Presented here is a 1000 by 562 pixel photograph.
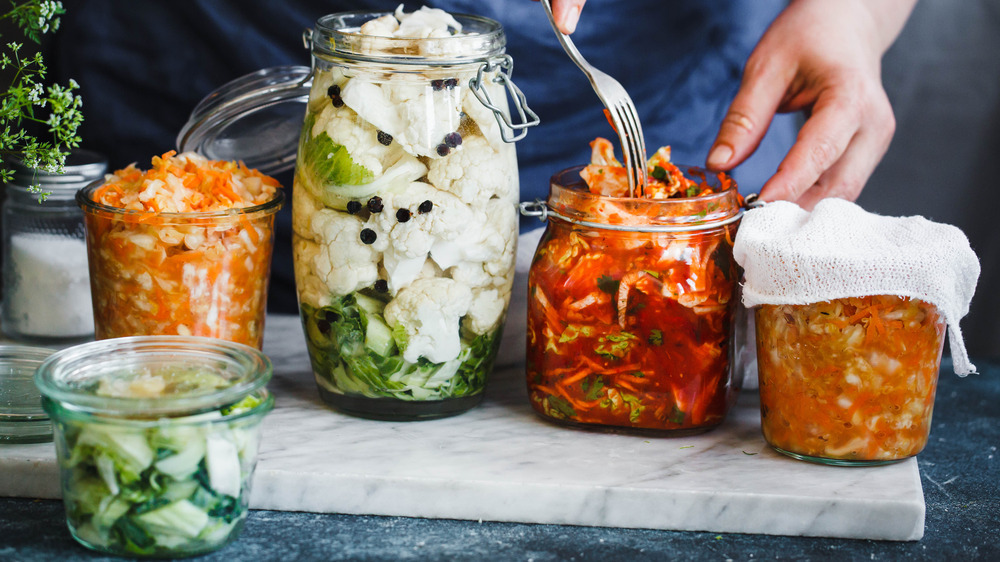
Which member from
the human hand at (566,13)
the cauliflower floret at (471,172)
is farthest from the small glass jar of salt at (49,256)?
the human hand at (566,13)

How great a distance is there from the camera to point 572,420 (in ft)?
3.68

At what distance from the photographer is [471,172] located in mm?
1039

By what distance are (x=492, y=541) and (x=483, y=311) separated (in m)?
0.27

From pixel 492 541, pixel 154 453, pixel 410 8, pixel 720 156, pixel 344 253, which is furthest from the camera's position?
pixel 410 8

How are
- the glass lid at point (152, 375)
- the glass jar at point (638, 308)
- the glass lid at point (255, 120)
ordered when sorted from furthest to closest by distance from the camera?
the glass lid at point (255, 120)
the glass jar at point (638, 308)
the glass lid at point (152, 375)

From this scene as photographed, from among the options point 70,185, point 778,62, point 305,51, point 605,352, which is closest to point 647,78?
point 778,62

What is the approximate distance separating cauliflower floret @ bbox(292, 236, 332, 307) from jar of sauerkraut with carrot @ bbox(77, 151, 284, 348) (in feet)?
0.19

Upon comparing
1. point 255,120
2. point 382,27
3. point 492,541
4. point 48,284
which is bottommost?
point 492,541

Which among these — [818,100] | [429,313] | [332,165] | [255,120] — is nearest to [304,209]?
[332,165]

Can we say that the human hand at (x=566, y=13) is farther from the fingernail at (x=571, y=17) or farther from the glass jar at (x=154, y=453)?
the glass jar at (x=154, y=453)

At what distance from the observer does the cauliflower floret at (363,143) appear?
1.03 meters

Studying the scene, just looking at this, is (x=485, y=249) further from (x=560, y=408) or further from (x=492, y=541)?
(x=492, y=541)

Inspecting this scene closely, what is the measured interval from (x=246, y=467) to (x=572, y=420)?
391 mm

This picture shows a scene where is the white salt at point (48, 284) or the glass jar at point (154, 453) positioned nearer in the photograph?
the glass jar at point (154, 453)
